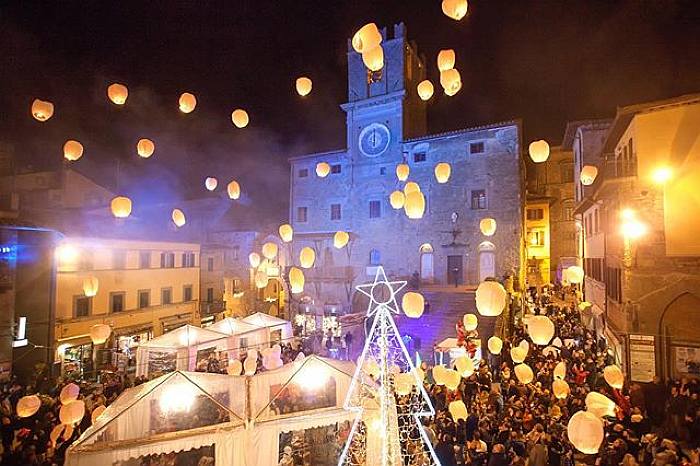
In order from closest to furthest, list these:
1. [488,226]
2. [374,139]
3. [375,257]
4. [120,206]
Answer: [120,206]
[488,226]
[375,257]
[374,139]

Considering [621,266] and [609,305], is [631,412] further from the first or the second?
[609,305]

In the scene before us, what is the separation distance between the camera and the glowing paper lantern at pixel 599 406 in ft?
30.5

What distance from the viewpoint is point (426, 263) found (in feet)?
92.1

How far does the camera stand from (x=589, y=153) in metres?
24.2

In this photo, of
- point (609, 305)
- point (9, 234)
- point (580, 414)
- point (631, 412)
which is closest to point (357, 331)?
point (609, 305)

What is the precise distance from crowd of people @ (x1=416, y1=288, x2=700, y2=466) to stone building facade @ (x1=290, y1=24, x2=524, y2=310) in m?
13.4

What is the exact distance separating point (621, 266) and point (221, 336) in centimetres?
1477

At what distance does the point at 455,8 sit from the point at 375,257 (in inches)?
808

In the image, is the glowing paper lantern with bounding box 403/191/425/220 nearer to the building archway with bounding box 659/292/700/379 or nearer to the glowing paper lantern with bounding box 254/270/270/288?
the building archway with bounding box 659/292/700/379

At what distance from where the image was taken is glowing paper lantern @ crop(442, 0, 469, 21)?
9.84 meters

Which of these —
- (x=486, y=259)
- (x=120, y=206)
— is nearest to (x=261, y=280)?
(x=120, y=206)

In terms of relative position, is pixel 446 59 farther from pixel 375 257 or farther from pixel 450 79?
pixel 375 257

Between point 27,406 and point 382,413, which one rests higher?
point 382,413

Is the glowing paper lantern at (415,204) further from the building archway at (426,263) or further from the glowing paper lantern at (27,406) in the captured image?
the building archway at (426,263)
